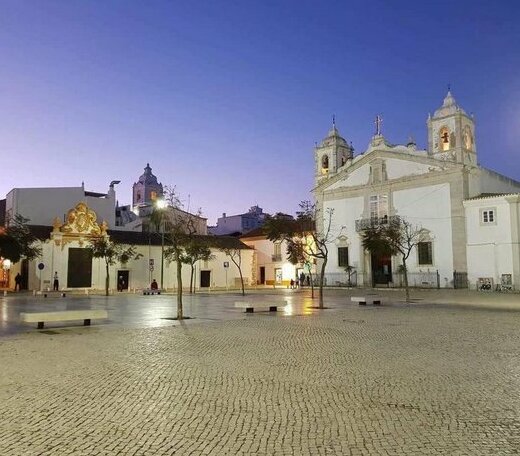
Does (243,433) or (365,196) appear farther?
(365,196)

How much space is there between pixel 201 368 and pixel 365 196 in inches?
1747

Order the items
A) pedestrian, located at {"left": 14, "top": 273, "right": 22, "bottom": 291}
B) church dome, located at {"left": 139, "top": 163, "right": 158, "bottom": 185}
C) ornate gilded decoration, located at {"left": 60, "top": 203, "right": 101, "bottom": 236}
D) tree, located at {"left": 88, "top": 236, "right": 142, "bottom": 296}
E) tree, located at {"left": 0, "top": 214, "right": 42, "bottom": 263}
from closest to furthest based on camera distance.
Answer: tree, located at {"left": 0, "top": 214, "right": 42, "bottom": 263} → tree, located at {"left": 88, "top": 236, "right": 142, "bottom": 296} → pedestrian, located at {"left": 14, "top": 273, "right": 22, "bottom": 291} → ornate gilded decoration, located at {"left": 60, "top": 203, "right": 101, "bottom": 236} → church dome, located at {"left": 139, "top": 163, "right": 158, "bottom": 185}

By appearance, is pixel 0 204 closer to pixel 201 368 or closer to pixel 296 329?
pixel 296 329

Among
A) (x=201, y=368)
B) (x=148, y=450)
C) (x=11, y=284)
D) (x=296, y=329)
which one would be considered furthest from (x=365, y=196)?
(x=148, y=450)

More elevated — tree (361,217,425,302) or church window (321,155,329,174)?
→ church window (321,155,329,174)

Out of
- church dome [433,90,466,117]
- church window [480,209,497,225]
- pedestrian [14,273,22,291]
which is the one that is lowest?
pedestrian [14,273,22,291]

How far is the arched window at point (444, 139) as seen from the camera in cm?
4570

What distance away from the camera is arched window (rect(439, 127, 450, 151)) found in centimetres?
4570

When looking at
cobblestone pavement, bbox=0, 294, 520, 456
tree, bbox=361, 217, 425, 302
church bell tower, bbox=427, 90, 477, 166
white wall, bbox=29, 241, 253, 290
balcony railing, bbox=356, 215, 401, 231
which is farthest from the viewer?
balcony railing, bbox=356, 215, 401, 231

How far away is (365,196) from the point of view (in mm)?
51125

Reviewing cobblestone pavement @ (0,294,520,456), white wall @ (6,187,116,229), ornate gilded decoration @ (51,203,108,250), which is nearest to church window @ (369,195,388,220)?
ornate gilded decoration @ (51,203,108,250)

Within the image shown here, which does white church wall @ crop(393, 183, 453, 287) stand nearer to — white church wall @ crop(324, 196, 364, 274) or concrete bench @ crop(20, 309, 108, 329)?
white church wall @ crop(324, 196, 364, 274)

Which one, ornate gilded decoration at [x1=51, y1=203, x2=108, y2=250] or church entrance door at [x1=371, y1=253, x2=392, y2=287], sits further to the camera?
church entrance door at [x1=371, y1=253, x2=392, y2=287]

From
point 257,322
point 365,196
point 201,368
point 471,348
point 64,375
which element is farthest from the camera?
point 365,196
